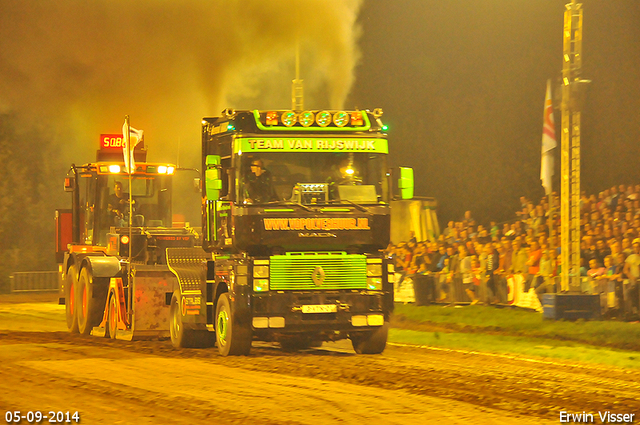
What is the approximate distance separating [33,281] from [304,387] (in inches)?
1212

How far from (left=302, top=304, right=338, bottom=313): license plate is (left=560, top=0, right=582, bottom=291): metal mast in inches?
259

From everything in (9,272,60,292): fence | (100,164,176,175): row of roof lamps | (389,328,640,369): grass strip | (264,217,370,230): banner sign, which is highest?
(100,164,176,175): row of roof lamps

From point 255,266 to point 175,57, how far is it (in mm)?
11515

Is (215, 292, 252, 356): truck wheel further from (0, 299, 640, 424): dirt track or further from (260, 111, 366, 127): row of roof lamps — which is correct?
(260, 111, 366, 127): row of roof lamps

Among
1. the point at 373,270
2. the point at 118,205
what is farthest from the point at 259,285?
the point at 118,205

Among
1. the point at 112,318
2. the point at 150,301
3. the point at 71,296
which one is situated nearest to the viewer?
the point at 150,301

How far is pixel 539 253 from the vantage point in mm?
21234

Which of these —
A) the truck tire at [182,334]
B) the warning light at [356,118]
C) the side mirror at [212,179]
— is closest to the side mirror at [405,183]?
the warning light at [356,118]

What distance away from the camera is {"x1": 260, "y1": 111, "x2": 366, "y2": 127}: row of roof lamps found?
48.0ft

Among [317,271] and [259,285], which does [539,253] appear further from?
[259,285]

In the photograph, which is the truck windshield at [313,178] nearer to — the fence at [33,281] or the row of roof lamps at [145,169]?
the row of roof lamps at [145,169]

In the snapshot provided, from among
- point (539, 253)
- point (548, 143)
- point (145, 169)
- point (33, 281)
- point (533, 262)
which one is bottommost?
point (33, 281)

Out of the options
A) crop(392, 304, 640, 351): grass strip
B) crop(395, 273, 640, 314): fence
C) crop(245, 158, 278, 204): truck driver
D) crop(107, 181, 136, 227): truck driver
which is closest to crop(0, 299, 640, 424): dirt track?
crop(245, 158, 278, 204): truck driver

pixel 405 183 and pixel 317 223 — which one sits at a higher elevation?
pixel 405 183
